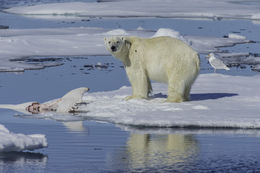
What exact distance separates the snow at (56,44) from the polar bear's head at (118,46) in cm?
476

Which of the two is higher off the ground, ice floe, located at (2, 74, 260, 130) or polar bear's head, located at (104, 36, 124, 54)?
polar bear's head, located at (104, 36, 124, 54)

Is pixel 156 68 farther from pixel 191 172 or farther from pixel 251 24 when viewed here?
pixel 251 24

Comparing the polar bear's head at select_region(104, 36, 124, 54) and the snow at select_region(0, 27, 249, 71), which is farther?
the snow at select_region(0, 27, 249, 71)

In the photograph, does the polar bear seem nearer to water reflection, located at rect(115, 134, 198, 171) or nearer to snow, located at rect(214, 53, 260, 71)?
water reflection, located at rect(115, 134, 198, 171)

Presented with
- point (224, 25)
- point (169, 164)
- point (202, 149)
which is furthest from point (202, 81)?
point (224, 25)

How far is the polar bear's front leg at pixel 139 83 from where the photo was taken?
10031mm

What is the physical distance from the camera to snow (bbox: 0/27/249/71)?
632 inches

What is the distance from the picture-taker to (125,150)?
7078 mm

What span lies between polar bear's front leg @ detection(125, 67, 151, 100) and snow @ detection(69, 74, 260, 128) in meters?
0.15

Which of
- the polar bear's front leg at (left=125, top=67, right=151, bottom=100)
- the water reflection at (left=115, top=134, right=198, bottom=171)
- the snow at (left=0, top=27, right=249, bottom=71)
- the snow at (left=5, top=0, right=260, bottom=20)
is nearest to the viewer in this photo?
the water reflection at (left=115, top=134, right=198, bottom=171)

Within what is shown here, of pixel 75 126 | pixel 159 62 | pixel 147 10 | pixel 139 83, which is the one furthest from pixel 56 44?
pixel 147 10

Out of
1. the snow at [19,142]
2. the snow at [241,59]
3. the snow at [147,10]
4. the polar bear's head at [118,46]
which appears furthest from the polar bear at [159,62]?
the snow at [147,10]

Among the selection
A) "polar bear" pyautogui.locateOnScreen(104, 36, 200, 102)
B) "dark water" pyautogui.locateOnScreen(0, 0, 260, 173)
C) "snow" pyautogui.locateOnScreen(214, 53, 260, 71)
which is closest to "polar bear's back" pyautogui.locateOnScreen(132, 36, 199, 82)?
"polar bear" pyautogui.locateOnScreen(104, 36, 200, 102)

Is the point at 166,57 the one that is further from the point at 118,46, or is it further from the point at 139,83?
the point at 118,46
